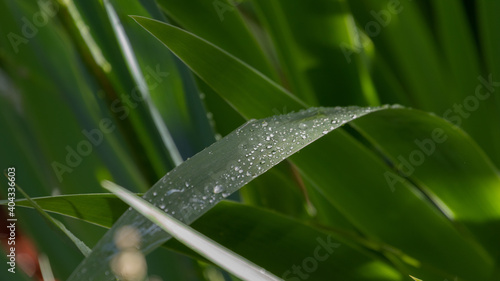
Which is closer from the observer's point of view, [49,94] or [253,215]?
[253,215]

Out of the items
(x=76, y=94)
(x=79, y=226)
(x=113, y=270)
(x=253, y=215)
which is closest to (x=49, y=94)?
(x=76, y=94)

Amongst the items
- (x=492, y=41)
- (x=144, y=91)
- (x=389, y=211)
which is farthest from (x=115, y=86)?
(x=492, y=41)

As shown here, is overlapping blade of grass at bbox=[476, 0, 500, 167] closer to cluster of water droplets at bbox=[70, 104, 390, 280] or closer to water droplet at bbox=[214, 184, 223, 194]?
cluster of water droplets at bbox=[70, 104, 390, 280]

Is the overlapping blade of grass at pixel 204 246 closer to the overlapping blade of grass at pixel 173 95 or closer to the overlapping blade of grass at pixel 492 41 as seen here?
the overlapping blade of grass at pixel 173 95

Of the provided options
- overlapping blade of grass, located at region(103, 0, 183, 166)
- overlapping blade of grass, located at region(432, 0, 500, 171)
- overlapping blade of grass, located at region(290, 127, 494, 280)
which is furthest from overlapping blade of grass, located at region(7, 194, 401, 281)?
overlapping blade of grass, located at region(432, 0, 500, 171)

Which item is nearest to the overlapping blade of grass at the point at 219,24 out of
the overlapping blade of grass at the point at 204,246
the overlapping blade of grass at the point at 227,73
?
the overlapping blade of grass at the point at 227,73

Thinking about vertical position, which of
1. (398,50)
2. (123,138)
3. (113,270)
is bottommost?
(113,270)

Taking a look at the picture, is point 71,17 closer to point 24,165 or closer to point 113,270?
point 24,165

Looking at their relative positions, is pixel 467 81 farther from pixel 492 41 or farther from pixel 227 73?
pixel 227 73
